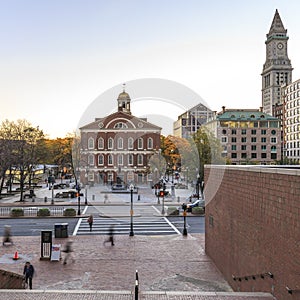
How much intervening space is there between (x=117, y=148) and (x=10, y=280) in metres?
61.2

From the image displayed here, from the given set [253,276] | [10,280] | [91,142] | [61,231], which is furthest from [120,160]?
[253,276]

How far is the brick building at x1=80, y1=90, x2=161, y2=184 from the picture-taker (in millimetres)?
74438

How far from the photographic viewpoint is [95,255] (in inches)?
843

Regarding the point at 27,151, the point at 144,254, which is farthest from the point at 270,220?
the point at 27,151

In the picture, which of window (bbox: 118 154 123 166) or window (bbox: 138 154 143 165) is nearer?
window (bbox: 138 154 143 165)

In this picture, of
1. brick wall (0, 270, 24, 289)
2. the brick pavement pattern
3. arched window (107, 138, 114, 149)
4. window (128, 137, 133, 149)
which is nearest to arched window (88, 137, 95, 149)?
arched window (107, 138, 114, 149)

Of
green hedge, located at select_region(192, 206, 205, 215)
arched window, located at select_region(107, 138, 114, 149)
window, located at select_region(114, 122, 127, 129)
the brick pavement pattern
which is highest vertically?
window, located at select_region(114, 122, 127, 129)

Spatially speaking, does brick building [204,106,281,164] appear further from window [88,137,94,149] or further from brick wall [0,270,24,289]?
brick wall [0,270,24,289]

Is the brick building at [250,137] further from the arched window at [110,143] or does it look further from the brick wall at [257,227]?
the brick wall at [257,227]

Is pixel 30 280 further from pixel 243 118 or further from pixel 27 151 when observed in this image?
pixel 243 118

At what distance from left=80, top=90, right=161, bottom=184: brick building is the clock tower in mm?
94374

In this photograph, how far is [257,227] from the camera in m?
13.7

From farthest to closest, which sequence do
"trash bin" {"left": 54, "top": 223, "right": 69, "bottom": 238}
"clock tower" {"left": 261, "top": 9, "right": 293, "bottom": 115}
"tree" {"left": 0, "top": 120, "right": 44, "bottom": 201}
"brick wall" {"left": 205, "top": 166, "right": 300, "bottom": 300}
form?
"clock tower" {"left": 261, "top": 9, "right": 293, "bottom": 115}, "tree" {"left": 0, "top": 120, "right": 44, "bottom": 201}, "trash bin" {"left": 54, "top": 223, "right": 69, "bottom": 238}, "brick wall" {"left": 205, "top": 166, "right": 300, "bottom": 300}

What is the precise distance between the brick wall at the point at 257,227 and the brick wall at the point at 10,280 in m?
8.16
